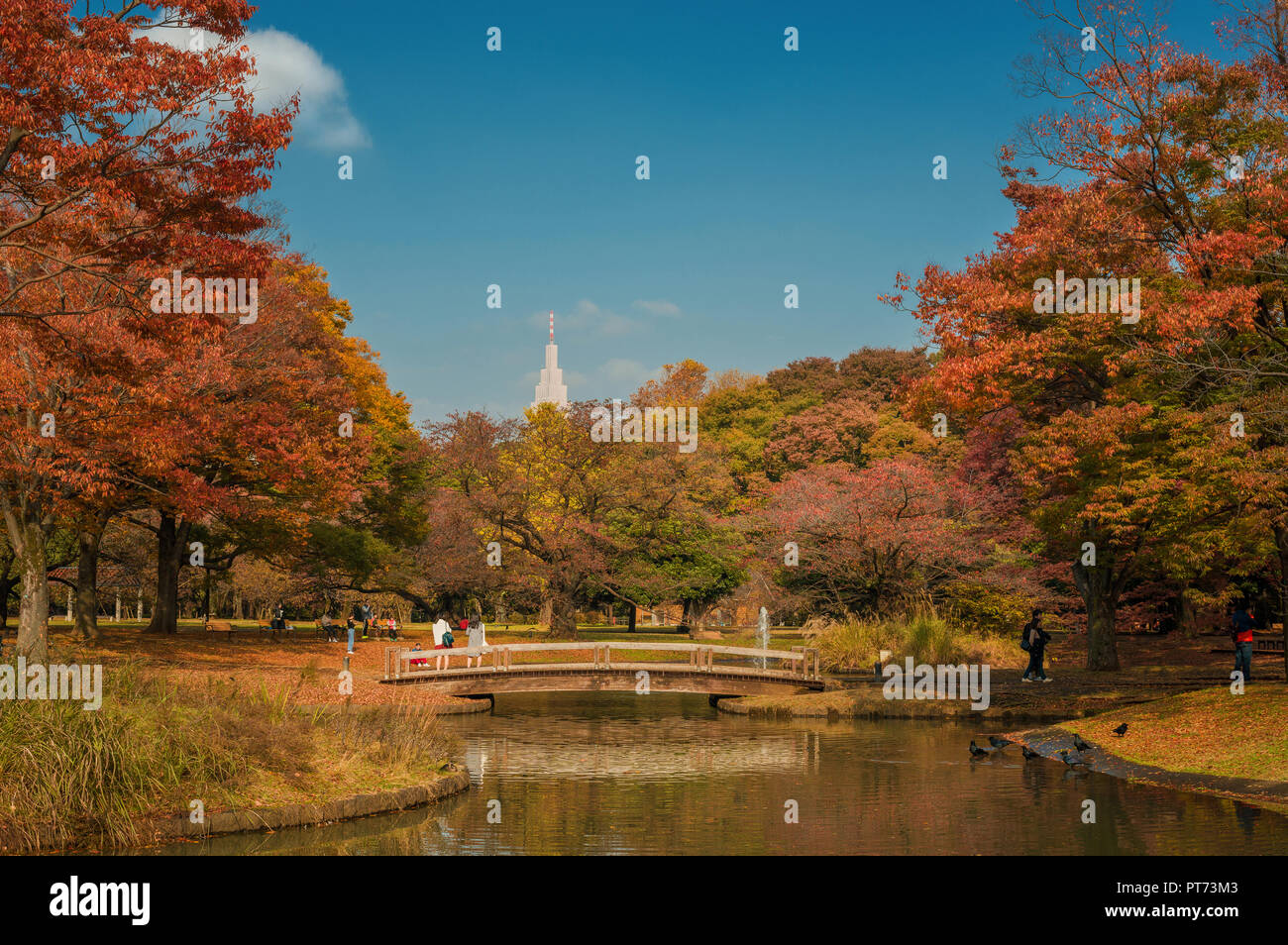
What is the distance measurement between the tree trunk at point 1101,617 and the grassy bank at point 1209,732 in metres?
8.68

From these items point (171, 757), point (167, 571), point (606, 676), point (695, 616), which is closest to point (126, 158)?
point (171, 757)

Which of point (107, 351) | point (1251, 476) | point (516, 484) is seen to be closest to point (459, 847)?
point (107, 351)

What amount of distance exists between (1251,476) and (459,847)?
545 inches

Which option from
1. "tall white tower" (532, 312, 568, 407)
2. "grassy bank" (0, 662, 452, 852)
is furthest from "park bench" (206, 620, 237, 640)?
"tall white tower" (532, 312, 568, 407)

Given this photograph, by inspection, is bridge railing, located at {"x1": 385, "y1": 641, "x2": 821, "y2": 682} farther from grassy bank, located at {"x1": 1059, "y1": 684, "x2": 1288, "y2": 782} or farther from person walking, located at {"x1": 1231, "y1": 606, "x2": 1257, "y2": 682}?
person walking, located at {"x1": 1231, "y1": 606, "x2": 1257, "y2": 682}

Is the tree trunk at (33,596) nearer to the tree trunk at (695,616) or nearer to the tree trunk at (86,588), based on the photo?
the tree trunk at (86,588)

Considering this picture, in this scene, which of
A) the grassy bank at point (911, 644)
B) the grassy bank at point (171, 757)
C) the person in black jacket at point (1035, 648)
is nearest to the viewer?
the grassy bank at point (171, 757)

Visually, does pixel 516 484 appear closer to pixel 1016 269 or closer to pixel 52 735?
pixel 1016 269

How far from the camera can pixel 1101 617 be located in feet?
95.5

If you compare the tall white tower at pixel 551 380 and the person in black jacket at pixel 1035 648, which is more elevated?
the tall white tower at pixel 551 380

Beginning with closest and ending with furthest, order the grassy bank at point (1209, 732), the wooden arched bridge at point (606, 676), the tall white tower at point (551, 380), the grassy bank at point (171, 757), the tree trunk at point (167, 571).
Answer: the grassy bank at point (171, 757) → the grassy bank at point (1209, 732) → the wooden arched bridge at point (606, 676) → the tree trunk at point (167, 571) → the tall white tower at point (551, 380)

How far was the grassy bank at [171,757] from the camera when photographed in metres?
10.4

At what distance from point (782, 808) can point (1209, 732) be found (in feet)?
27.4

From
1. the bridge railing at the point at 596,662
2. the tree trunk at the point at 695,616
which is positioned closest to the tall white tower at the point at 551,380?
the tree trunk at the point at 695,616
